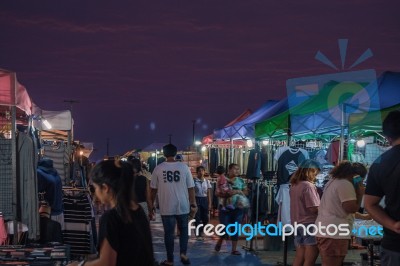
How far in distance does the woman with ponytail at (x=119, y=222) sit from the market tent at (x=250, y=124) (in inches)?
429

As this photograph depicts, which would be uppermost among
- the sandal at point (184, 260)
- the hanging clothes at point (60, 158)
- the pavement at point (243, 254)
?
the hanging clothes at point (60, 158)

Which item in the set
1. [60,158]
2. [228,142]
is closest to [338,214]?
[60,158]

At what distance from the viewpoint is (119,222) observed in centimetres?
374

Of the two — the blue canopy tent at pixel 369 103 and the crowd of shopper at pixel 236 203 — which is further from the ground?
the blue canopy tent at pixel 369 103

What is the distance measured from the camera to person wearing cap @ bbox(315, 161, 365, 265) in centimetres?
689

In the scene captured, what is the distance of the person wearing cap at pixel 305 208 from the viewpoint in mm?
8086

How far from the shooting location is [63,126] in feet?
47.6

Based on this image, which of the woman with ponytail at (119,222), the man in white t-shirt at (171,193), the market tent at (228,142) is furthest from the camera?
the market tent at (228,142)

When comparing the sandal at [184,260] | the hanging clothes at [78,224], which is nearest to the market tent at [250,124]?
the sandal at [184,260]

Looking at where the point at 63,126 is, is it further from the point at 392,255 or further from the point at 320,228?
the point at 392,255

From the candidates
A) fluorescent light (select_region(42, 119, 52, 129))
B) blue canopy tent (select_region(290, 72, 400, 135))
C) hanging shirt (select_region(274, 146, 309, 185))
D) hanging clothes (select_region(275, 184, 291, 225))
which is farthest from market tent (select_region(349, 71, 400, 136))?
fluorescent light (select_region(42, 119, 52, 129))

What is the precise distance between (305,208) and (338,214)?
1312mm

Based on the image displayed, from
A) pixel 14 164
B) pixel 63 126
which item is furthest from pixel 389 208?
pixel 63 126

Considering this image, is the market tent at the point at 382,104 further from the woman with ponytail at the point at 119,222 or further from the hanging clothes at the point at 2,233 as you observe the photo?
the woman with ponytail at the point at 119,222
